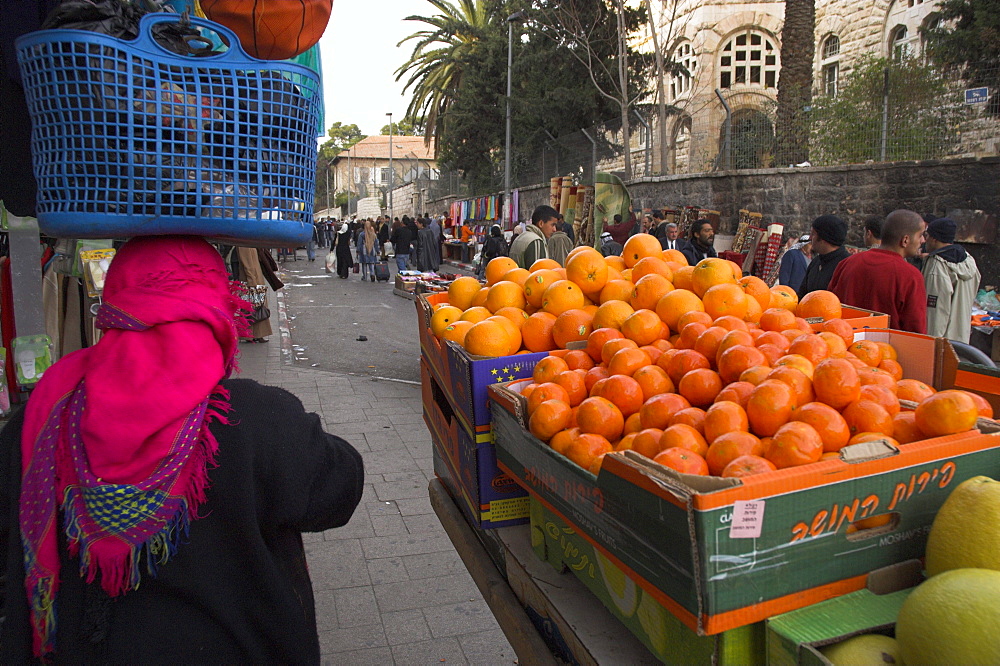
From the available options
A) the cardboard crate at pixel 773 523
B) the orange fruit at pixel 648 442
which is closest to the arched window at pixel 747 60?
the orange fruit at pixel 648 442

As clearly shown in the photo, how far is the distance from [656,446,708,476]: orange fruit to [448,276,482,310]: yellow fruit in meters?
1.80

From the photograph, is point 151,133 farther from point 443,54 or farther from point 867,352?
point 443,54

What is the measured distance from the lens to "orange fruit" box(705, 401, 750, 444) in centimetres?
166

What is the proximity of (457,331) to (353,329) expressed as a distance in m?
10.2

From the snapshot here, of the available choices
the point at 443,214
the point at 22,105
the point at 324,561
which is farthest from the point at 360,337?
the point at 443,214

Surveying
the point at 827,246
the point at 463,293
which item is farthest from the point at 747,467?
the point at 827,246

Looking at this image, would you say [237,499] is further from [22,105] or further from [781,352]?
[22,105]

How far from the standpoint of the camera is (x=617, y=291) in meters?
2.76

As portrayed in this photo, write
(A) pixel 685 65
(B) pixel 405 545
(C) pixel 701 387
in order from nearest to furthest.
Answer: (C) pixel 701 387 → (B) pixel 405 545 → (A) pixel 685 65

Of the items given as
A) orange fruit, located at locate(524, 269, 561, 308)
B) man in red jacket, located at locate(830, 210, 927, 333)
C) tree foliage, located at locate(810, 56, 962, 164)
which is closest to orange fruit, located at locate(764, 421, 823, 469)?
orange fruit, located at locate(524, 269, 561, 308)

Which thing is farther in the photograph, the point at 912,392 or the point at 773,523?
the point at 912,392

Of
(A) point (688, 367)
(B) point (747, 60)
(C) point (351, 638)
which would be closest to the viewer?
(A) point (688, 367)

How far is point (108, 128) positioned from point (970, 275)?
271 inches

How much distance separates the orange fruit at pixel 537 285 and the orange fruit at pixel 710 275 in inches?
23.2
